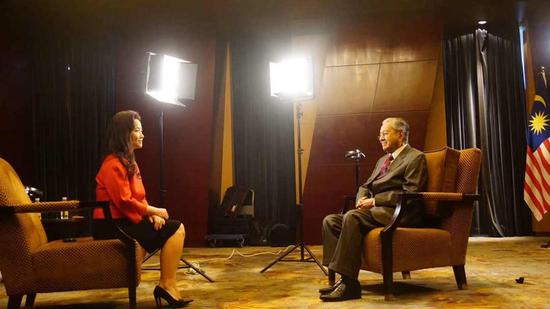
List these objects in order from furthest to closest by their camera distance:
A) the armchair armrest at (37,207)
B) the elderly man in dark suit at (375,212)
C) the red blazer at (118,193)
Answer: the elderly man in dark suit at (375,212) < the red blazer at (118,193) < the armchair armrest at (37,207)

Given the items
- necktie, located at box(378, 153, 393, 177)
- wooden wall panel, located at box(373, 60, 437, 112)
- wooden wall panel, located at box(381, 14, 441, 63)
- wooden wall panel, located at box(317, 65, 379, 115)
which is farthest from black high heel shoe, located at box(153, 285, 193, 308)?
wooden wall panel, located at box(381, 14, 441, 63)

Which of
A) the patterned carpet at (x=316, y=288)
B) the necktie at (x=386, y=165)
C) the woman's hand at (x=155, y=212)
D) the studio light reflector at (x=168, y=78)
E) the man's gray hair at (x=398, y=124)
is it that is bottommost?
the patterned carpet at (x=316, y=288)

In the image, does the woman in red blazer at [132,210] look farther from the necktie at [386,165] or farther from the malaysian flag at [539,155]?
the malaysian flag at [539,155]

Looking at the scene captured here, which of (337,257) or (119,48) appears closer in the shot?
(337,257)

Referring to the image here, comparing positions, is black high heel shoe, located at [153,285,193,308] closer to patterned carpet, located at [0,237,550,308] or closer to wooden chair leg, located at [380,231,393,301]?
patterned carpet, located at [0,237,550,308]

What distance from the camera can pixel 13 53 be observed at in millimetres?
6957

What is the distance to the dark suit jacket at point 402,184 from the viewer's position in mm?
3156

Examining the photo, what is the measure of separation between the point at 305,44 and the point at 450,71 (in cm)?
216

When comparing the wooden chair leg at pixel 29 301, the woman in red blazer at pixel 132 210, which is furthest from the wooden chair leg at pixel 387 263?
the wooden chair leg at pixel 29 301

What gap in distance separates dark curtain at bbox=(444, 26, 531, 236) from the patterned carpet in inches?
86.7

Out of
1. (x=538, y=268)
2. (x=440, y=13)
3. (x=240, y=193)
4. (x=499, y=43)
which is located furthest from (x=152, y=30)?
(x=538, y=268)

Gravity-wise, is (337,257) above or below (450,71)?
below

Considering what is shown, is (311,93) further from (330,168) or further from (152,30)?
(152,30)

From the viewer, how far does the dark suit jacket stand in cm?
316
